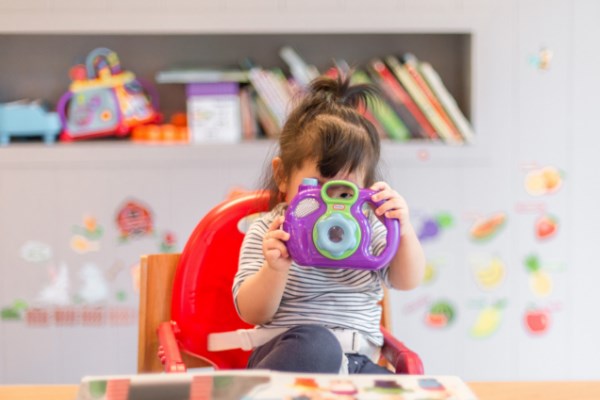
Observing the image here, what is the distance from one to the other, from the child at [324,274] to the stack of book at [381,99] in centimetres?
95

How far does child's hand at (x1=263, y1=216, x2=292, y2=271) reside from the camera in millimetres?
1060

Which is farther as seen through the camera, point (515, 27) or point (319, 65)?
point (319, 65)

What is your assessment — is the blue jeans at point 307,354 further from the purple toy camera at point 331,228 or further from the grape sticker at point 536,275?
the grape sticker at point 536,275

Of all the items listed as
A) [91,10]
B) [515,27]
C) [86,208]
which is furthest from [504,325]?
[91,10]

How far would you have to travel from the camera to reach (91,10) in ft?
7.16

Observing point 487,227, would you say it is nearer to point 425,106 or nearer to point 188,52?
point 425,106

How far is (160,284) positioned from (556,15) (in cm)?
145

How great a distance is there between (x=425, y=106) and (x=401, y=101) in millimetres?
67

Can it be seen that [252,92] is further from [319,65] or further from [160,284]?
[160,284]

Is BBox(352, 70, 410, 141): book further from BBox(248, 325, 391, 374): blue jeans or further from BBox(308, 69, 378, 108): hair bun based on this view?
BBox(248, 325, 391, 374): blue jeans

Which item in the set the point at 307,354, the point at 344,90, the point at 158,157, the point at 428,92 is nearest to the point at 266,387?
the point at 307,354

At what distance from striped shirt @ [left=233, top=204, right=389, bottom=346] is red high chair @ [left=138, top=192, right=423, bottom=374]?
8 cm

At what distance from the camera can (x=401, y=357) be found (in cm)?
118

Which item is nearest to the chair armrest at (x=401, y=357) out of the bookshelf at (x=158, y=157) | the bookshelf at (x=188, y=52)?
the bookshelf at (x=158, y=157)
